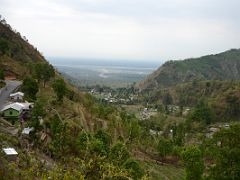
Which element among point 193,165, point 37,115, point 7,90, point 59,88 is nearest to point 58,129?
point 37,115

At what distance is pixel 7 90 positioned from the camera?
45.7 metres

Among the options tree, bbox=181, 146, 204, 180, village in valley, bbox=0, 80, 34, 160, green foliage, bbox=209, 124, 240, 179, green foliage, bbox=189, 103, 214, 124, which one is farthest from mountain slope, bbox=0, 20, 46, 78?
green foliage, bbox=209, 124, 240, 179

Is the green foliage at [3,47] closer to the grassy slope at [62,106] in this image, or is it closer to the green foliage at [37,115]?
the grassy slope at [62,106]

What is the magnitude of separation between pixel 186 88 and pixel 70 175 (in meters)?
152

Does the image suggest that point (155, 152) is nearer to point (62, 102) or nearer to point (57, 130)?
point (62, 102)

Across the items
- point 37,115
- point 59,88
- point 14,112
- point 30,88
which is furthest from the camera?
point 59,88

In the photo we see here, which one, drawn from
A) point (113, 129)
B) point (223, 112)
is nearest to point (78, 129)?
→ point (113, 129)

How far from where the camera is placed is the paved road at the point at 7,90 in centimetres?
4234

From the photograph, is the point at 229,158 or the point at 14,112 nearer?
the point at 229,158

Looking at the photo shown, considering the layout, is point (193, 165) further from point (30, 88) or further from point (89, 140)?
point (30, 88)

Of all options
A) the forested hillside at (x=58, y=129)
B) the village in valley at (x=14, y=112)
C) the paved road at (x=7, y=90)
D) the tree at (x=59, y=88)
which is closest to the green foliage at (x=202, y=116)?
the forested hillside at (x=58, y=129)

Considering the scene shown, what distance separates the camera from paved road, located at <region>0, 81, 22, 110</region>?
42.3 m

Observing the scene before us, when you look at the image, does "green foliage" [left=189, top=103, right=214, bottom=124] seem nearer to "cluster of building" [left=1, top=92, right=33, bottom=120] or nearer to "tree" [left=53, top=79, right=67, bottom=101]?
"tree" [left=53, top=79, right=67, bottom=101]

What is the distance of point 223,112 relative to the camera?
111 metres
